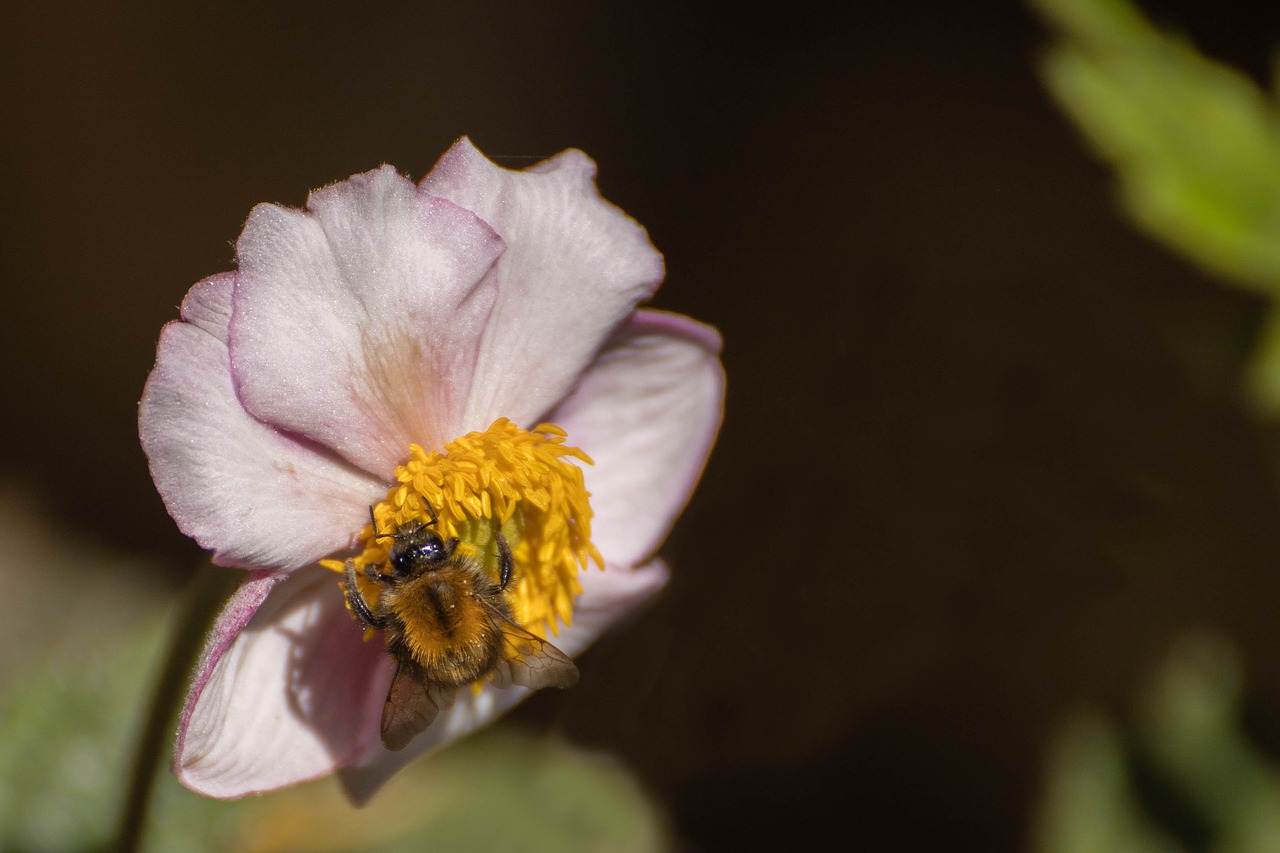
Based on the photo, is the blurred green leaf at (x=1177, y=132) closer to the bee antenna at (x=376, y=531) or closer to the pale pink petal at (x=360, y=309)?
the pale pink petal at (x=360, y=309)

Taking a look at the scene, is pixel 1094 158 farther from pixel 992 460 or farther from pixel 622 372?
pixel 622 372

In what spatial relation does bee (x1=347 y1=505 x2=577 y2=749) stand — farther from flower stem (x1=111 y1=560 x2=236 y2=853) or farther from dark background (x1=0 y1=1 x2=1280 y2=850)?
dark background (x1=0 y1=1 x2=1280 y2=850)

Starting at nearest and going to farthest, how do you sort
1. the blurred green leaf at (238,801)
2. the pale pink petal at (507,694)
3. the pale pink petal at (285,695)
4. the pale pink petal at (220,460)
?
1. the pale pink petal at (220,460)
2. the pale pink petal at (285,695)
3. the pale pink petal at (507,694)
4. the blurred green leaf at (238,801)

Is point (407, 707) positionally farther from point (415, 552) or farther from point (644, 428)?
point (644, 428)

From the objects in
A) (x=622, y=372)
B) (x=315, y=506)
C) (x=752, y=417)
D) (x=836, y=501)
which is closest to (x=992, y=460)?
(x=836, y=501)

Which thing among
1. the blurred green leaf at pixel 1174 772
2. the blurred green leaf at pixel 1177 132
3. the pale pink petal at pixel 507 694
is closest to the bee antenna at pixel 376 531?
the pale pink petal at pixel 507 694

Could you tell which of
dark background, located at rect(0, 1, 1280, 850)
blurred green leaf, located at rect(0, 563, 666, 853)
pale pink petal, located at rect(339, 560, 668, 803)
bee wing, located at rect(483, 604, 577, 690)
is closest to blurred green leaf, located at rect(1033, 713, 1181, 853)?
dark background, located at rect(0, 1, 1280, 850)
